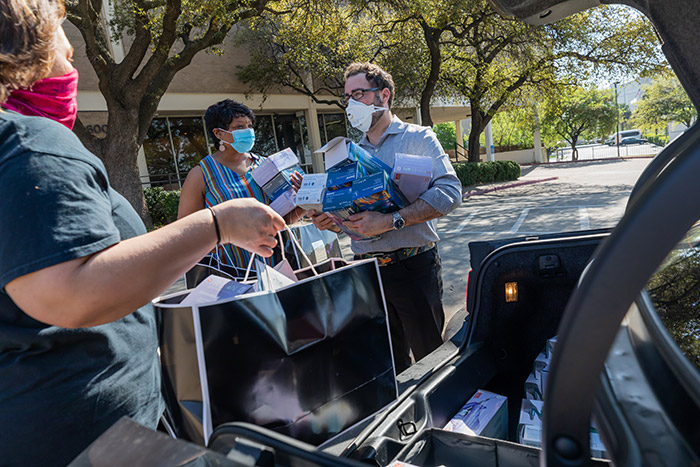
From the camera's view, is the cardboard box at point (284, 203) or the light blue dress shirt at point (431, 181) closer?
the cardboard box at point (284, 203)

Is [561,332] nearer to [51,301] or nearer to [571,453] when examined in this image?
[571,453]

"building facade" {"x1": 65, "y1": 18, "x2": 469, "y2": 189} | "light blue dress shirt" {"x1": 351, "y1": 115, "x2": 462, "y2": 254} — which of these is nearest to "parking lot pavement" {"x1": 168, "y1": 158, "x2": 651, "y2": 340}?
"light blue dress shirt" {"x1": 351, "y1": 115, "x2": 462, "y2": 254}

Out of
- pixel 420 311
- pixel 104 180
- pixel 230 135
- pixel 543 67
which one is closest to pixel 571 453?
pixel 104 180

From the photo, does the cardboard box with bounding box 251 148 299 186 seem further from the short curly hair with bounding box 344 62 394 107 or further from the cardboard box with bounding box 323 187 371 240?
the short curly hair with bounding box 344 62 394 107

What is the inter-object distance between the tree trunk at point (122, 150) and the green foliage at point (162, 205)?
3.69m

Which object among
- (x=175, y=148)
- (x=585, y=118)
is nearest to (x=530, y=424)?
(x=175, y=148)

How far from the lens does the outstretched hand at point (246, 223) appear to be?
119 cm

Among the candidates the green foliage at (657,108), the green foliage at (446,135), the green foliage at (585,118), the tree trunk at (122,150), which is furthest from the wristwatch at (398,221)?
the green foliage at (446,135)

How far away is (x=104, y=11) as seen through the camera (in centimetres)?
1465

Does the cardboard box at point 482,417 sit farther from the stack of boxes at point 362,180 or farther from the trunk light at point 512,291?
the stack of boxes at point 362,180

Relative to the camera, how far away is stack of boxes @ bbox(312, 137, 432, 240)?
217 cm

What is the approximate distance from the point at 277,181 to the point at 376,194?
59cm

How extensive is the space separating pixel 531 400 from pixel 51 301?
1.77m

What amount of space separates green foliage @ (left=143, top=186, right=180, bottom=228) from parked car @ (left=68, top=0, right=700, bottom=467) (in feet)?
43.5
